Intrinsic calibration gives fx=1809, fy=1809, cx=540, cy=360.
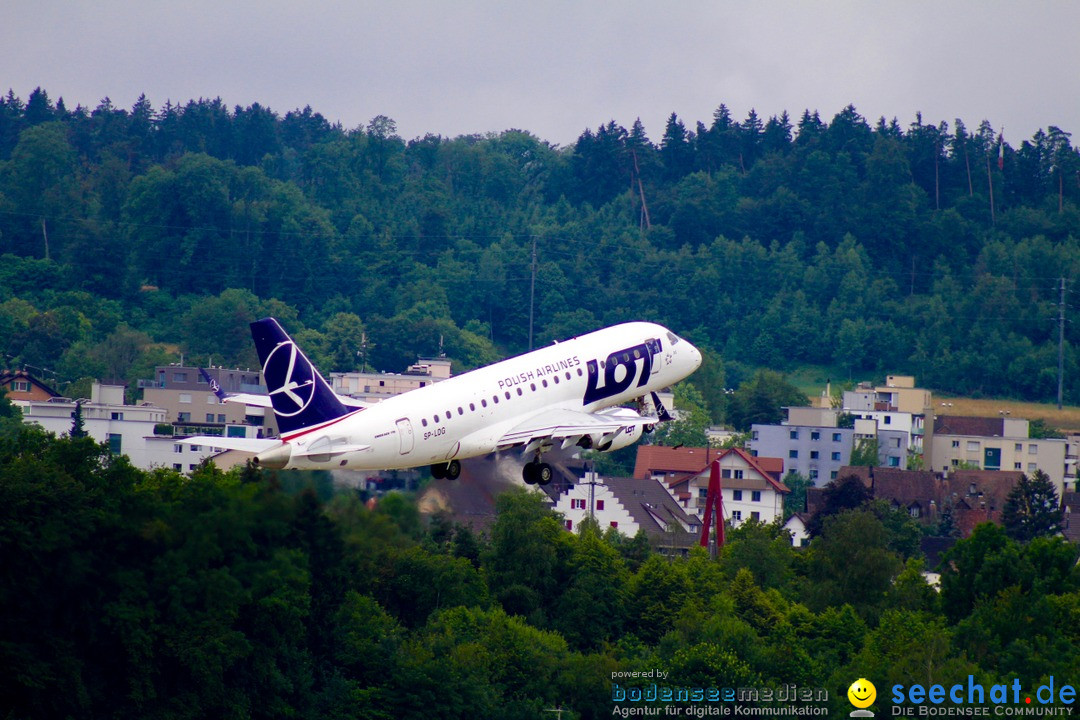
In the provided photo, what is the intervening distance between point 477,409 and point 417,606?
145 feet

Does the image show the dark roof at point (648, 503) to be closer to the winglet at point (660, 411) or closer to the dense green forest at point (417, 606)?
the dense green forest at point (417, 606)

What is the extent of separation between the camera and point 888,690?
92438 millimetres

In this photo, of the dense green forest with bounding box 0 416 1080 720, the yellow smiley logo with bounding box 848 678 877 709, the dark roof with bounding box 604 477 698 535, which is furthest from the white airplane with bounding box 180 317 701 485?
the dark roof with bounding box 604 477 698 535

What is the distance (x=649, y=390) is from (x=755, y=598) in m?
45.5

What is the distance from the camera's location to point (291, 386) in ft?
189

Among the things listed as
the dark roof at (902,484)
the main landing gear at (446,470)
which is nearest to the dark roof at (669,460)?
the dark roof at (902,484)

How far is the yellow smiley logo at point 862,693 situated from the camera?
9038 cm

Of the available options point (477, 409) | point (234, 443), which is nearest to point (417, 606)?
point (477, 409)

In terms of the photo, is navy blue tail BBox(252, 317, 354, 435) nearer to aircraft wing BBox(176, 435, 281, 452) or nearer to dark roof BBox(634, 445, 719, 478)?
aircraft wing BBox(176, 435, 281, 452)

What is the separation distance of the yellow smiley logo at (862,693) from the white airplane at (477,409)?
27.2 meters

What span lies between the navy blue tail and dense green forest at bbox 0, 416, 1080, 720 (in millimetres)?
1936

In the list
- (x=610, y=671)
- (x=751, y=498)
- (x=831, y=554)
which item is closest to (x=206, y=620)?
(x=610, y=671)

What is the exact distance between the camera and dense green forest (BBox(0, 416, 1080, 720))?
2516 inches

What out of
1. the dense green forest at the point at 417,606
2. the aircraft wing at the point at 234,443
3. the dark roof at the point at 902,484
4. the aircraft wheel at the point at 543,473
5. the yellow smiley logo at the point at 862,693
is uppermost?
the aircraft wing at the point at 234,443
